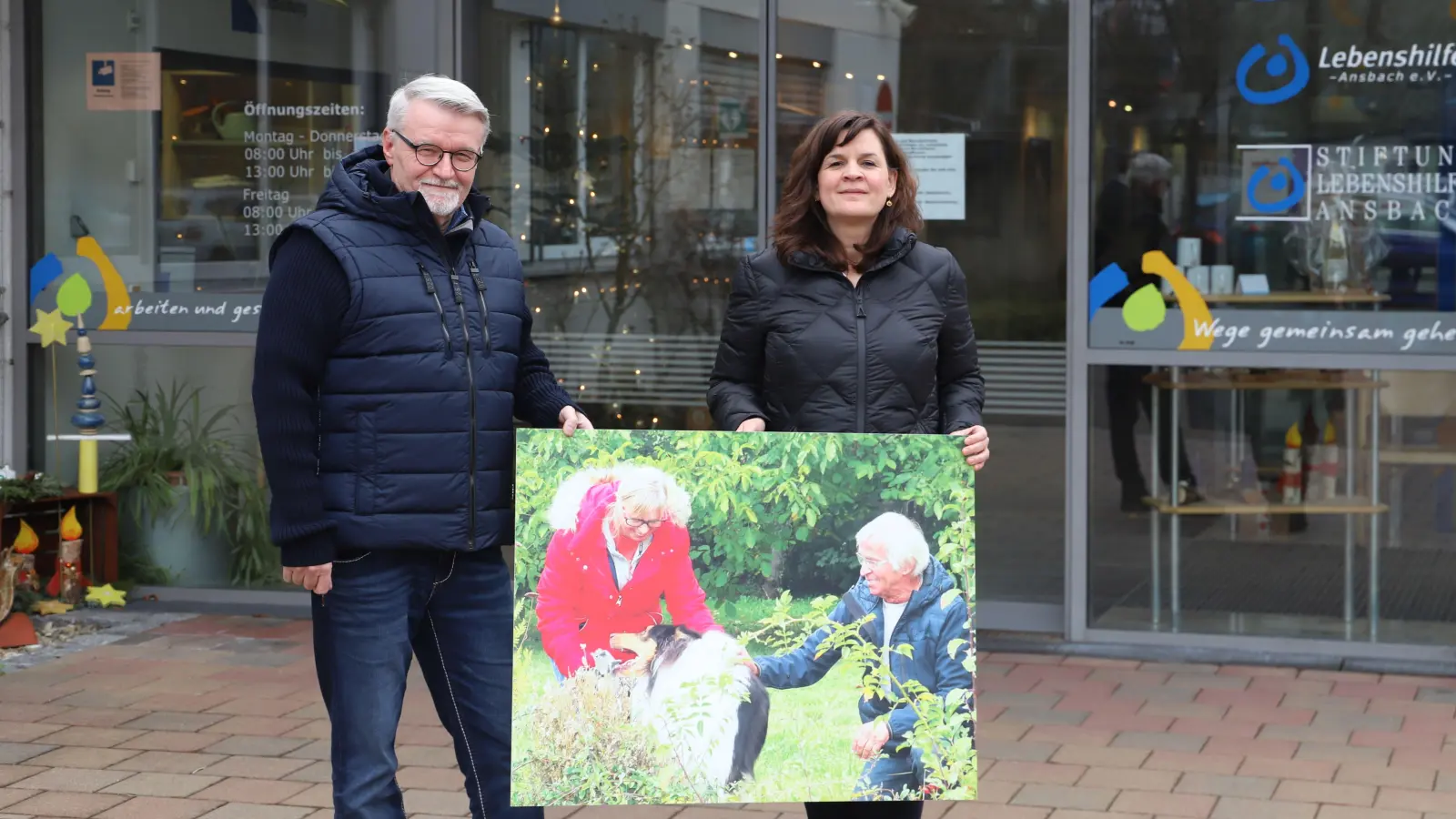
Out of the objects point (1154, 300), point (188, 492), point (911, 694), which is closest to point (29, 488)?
point (188, 492)

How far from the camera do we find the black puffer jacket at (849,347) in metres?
3.48

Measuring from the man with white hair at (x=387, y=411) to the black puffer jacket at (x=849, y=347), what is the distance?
382 mm

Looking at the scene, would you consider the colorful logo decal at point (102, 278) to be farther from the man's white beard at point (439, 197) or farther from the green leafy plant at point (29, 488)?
the man's white beard at point (439, 197)

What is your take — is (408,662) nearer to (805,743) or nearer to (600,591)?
(600,591)

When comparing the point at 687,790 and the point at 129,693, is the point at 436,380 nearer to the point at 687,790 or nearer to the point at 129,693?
the point at 687,790

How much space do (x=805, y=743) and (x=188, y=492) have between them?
496cm

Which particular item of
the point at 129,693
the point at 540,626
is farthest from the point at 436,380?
the point at 129,693

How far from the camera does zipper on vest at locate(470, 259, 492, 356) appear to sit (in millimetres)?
3465

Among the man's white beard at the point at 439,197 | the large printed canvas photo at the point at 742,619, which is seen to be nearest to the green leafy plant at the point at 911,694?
the large printed canvas photo at the point at 742,619

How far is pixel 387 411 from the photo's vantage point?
11.0 ft

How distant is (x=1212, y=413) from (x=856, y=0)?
2.10 meters

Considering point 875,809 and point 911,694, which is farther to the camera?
point 875,809

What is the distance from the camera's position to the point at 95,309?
7.49 meters

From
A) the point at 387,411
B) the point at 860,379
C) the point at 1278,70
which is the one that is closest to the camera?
the point at 387,411
